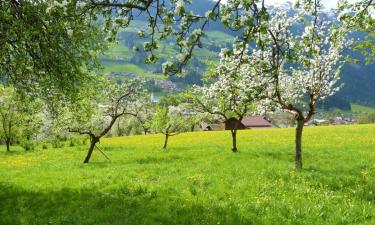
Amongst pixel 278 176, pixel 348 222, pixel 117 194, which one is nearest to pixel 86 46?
pixel 117 194

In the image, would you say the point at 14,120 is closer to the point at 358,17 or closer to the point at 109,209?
the point at 109,209

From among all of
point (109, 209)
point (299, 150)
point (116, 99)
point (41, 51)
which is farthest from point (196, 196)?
point (116, 99)

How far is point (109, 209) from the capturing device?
50.4 feet

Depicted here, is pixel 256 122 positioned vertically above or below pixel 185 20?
below

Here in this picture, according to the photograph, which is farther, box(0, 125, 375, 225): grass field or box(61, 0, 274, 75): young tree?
box(0, 125, 375, 225): grass field

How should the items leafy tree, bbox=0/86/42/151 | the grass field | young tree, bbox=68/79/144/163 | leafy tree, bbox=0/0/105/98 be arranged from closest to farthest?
the grass field, leafy tree, bbox=0/0/105/98, young tree, bbox=68/79/144/163, leafy tree, bbox=0/86/42/151

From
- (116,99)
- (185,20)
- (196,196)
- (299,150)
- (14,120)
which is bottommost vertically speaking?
(196,196)

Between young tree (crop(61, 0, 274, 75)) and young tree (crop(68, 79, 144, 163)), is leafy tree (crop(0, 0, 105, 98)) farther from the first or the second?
young tree (crop(68, 79, 144, 163))

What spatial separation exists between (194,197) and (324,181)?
24.1ft

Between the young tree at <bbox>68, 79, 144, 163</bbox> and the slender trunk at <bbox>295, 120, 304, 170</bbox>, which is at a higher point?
the young tree at <bbox>68, 79, 144, 163</bbox>

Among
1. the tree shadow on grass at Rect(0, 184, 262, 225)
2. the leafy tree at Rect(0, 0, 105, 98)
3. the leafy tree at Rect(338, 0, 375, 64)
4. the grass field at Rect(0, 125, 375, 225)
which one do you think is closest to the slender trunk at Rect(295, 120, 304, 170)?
the grass field at Rect(0, 125, 375, 225)

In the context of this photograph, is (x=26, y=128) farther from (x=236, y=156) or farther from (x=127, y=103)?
(x=236, y=156)

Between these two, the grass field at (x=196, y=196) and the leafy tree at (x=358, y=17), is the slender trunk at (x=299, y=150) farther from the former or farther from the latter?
the leafy tree at (x=358, y=17)

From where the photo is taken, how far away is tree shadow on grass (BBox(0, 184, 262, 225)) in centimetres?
1382
